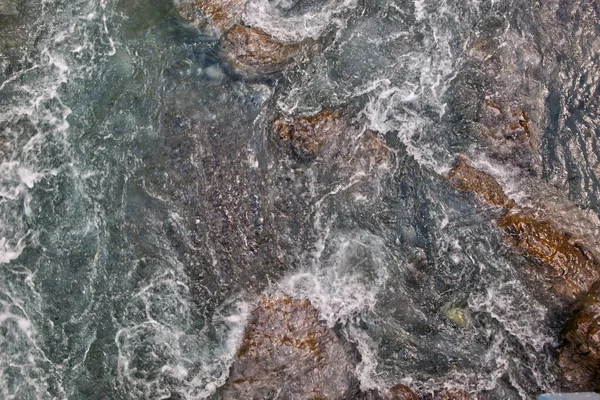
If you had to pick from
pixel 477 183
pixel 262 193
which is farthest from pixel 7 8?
pixel 477 183

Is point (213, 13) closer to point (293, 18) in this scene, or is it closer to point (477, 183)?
point (293, 18)

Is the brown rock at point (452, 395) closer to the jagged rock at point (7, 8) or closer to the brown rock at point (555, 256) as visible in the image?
the brown rock at point (555, 256)

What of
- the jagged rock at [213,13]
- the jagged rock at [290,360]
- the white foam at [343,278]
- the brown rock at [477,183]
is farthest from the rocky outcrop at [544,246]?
the jagged rock at [213,13]

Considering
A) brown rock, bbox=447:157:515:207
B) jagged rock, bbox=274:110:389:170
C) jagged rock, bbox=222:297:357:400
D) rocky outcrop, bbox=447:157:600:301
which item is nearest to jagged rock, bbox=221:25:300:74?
jagged rock, bbox=274:110:389:170

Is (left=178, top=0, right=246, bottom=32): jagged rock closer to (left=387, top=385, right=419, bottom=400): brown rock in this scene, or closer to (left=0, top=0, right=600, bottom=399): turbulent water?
(left=0, top=0, right=600, bottom=399): turbulent water

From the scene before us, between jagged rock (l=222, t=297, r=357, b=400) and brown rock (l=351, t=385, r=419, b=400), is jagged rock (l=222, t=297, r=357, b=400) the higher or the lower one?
the higher one
